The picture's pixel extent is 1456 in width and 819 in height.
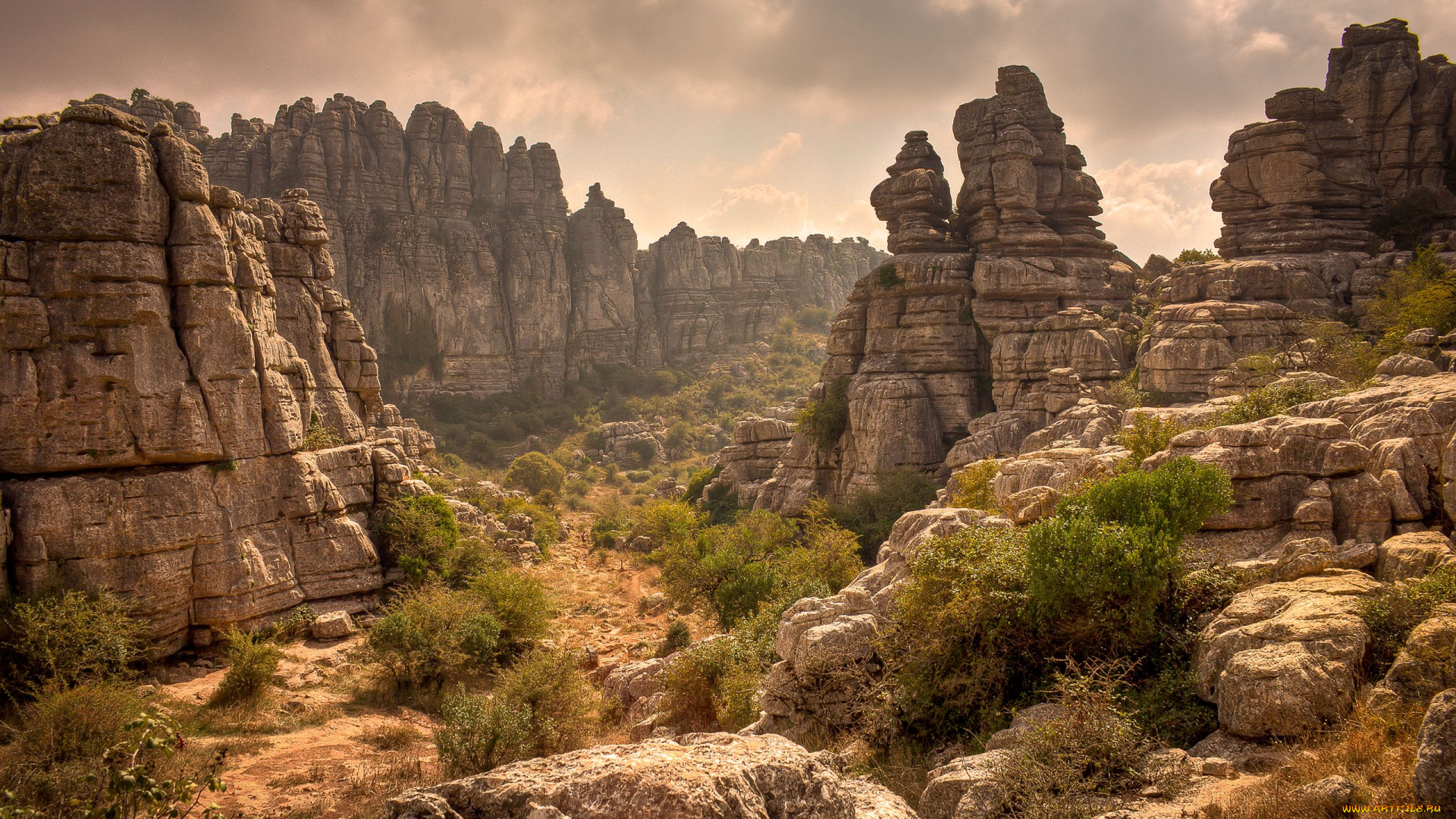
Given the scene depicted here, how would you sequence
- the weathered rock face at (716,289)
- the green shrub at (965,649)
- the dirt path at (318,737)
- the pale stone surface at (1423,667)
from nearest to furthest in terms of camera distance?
the pale stone surface at (1423,667) < the green shrub at (965,649) < the dirt path at (318,737) < the weathered rock face at (716,289)

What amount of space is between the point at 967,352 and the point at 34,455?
30307mm

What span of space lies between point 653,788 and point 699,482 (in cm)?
3617

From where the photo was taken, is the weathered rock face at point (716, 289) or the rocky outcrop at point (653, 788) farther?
the weathered rock face at point (716, 289)

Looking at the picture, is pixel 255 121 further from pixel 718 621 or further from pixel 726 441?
pixel 718 621

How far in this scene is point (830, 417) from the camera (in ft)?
106

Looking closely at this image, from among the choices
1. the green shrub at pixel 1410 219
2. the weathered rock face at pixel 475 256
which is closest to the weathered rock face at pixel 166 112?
the weathered rock face at pixel 475 256

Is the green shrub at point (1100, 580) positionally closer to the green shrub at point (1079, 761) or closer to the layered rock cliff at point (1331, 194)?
the green shrub at point (1079, 761)

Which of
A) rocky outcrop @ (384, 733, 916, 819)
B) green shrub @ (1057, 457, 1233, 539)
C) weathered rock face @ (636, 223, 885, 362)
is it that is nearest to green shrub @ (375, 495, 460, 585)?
green shrub @ (1057, 457, 1233, 539)

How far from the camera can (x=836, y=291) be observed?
101500 millimetres

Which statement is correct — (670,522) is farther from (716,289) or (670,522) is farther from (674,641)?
(716,289)

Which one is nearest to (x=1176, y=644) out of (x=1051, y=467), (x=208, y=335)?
(x=1051, y=467)

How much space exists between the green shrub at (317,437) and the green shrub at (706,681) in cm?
1275

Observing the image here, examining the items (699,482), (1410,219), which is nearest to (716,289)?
(699,482)

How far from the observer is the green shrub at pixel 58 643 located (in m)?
12.9
